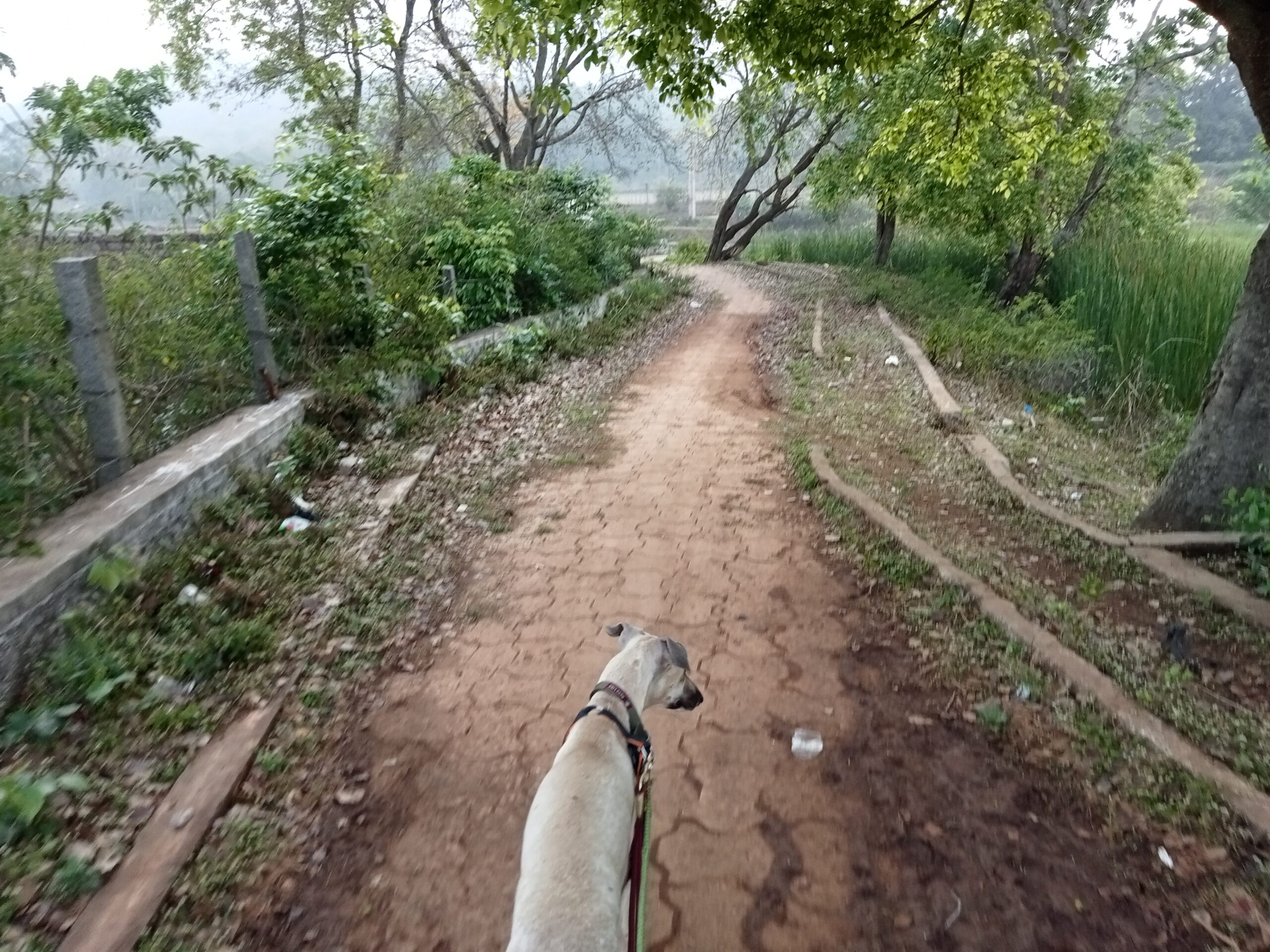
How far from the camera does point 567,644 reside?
4301 mm

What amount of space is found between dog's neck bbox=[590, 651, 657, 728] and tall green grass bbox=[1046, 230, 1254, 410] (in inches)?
316

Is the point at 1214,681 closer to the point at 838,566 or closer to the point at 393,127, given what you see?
the point at 838,566

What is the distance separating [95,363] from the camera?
4.34 meters

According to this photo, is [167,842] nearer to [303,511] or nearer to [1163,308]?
[303,511]

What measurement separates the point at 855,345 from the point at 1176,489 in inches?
272

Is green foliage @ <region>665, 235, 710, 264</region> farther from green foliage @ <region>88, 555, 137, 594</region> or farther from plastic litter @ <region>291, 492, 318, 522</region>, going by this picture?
green foliage @ <region>88, 555, 137, 594</region>

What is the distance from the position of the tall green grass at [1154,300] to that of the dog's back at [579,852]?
7581 millimetres

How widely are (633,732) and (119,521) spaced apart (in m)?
3.00

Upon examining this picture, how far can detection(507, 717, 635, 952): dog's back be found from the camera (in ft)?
6.24

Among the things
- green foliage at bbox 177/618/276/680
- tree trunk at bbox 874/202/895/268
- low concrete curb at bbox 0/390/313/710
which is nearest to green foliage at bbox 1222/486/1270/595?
green foliage at bbox 177/618/276/680

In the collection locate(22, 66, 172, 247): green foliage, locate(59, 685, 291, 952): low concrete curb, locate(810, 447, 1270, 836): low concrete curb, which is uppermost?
locate(22, 66, 172, 247): green foliage

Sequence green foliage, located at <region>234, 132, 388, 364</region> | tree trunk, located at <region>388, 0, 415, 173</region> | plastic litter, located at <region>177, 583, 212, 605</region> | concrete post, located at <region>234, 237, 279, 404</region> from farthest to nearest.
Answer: tree trunk, located at <region>388, 0, 415, 173</region> < green foliage, located at <region>234, 132, 388, 364</region> < concrete post, located at <region>234, 237, 279, 404</region> < plastic litter, located at <region>177, 583, 212, 605</region>

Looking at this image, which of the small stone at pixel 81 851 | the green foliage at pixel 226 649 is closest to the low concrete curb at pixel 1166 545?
the green foliage at pixel 226 649

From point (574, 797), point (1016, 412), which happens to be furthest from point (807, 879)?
point (1016, 412)
